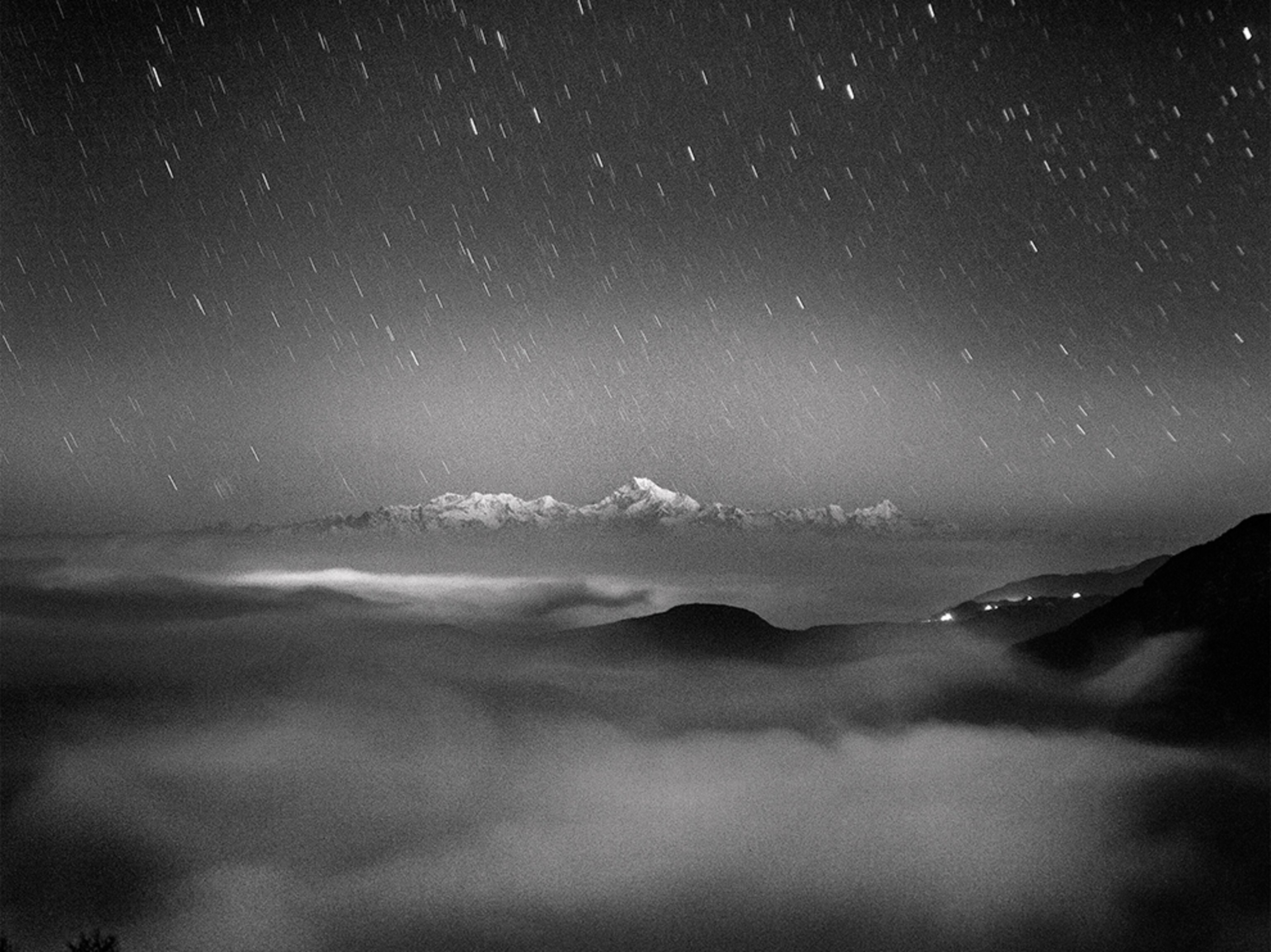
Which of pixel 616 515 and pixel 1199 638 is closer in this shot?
pixel 616 515

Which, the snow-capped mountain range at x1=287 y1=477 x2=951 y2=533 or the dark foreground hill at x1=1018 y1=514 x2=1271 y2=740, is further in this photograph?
the dark foreground hill at x1=1018 y1=514 x2=1271 y2=740

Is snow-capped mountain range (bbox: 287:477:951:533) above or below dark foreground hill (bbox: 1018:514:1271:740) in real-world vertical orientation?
above

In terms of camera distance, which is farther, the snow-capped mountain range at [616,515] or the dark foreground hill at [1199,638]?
the dark foreground hill at [1199,638]

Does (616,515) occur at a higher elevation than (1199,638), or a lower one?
higher

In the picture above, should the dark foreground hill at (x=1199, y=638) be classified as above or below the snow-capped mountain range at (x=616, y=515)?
below
